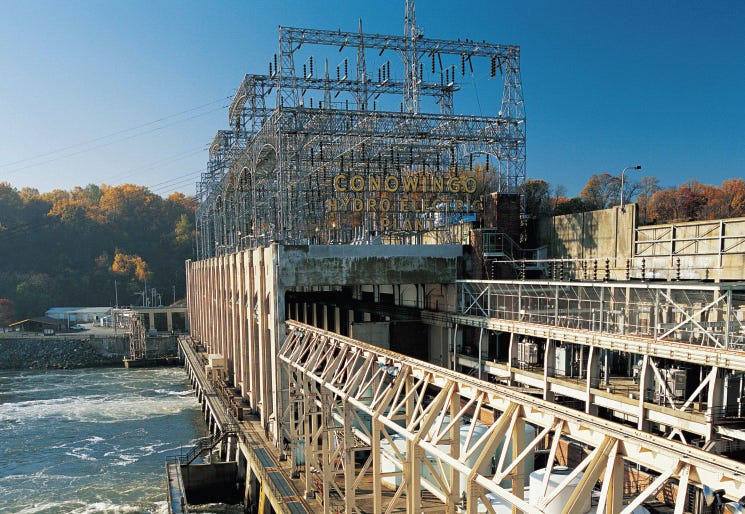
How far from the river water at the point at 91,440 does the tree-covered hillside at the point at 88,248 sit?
54812 mm

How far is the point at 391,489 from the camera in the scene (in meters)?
20.0

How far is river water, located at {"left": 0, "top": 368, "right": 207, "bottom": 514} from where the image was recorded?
2983cm

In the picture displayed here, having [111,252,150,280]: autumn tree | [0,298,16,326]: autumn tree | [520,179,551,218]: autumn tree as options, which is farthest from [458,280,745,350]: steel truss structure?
[111,252,150,280]: autumn tree

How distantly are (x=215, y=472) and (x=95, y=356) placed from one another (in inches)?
2112

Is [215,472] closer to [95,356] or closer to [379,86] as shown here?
[379,86]

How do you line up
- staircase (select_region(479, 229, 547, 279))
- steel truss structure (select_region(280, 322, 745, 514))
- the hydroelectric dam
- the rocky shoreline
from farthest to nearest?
the rocky shoreline
staircase (select_region(479, 229, 547, 279))
the hydroelectric dam
steel truss structure (select_region(280, 322, 745, 514))

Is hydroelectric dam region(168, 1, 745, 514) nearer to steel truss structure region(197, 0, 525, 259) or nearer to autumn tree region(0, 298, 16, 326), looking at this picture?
steel truss structure region(197, 0, 525, 259)

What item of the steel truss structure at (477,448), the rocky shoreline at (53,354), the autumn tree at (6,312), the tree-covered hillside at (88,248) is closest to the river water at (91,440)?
the rocky shoreline at (53,354)

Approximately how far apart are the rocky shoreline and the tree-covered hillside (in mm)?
31405

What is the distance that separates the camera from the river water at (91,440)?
2983 cm

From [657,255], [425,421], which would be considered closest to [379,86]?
[657,255]

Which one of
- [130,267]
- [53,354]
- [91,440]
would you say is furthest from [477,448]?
[130,267]

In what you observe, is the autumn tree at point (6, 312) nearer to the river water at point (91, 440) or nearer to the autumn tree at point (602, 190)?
the river water at point (91, 440)

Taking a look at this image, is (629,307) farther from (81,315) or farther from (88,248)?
(88,248)
